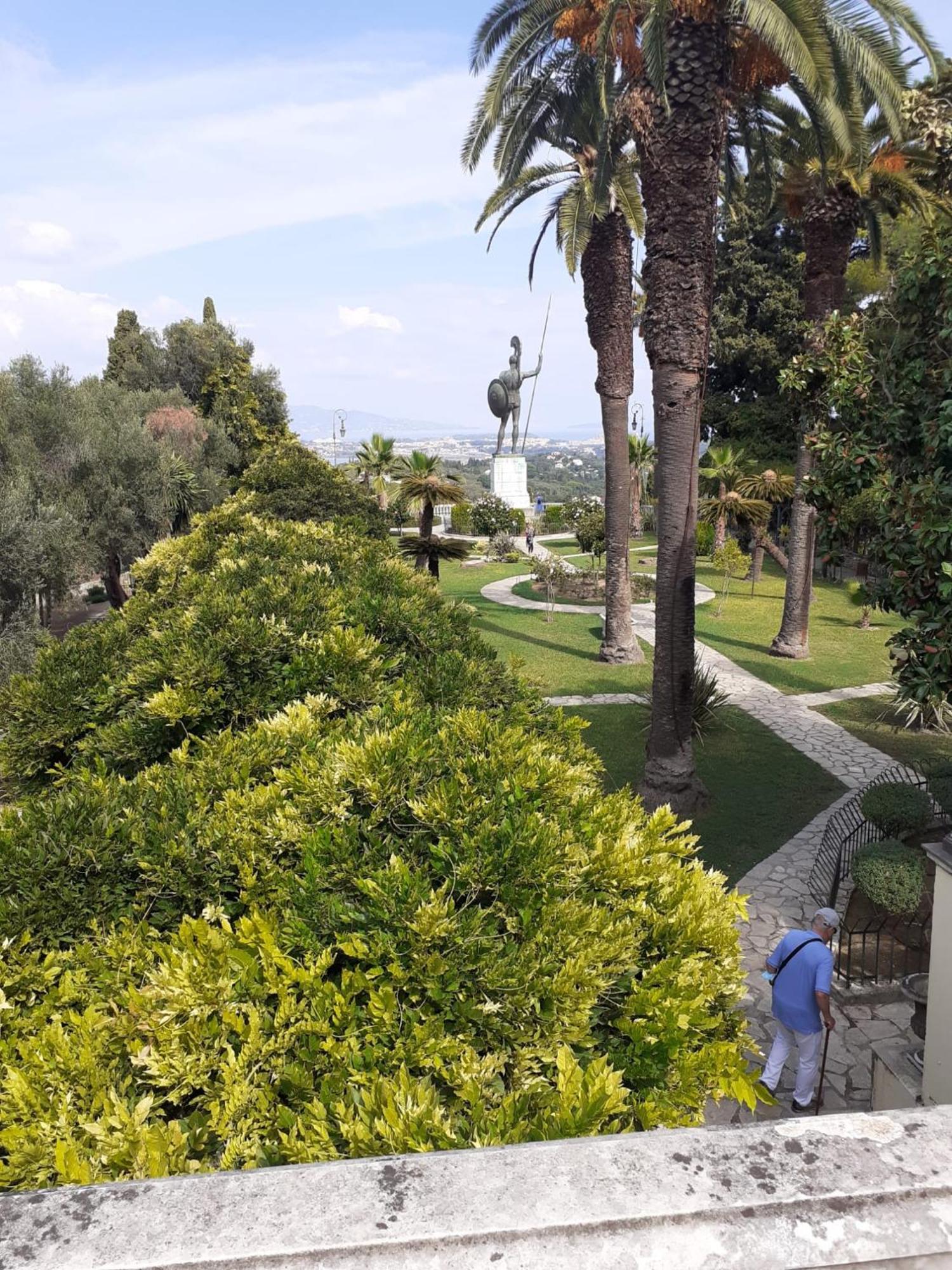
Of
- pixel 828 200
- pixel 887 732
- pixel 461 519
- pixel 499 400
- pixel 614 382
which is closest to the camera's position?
pixel 887 732

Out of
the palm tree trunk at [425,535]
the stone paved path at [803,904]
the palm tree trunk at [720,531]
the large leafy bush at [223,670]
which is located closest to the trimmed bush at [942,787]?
the stone paved path at [803,904]

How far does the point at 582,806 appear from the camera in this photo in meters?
3.66

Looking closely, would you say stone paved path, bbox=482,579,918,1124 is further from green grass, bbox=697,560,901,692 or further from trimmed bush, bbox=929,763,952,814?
trimmed bush, bbox=929,763,952,814

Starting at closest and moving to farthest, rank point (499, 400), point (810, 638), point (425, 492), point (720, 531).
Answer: point (810, 638)
point (425, 492)
point (720, 531)
point (499, 400)

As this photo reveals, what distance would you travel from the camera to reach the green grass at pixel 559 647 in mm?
17266

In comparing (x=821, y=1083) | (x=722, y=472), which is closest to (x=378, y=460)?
(x=722, y=472)

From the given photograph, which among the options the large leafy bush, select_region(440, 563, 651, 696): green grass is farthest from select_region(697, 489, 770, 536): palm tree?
the large leafy bush

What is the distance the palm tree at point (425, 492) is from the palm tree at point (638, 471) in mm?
18071

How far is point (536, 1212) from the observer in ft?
5.41

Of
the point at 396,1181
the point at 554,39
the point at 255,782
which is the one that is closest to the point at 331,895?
the point at 255,782

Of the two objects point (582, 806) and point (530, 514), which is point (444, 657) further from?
point (530, 514)

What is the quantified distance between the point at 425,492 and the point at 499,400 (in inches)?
1028

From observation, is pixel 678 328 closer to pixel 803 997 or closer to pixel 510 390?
pixel 803 997

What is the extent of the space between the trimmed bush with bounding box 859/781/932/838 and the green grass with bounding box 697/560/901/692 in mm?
7845
